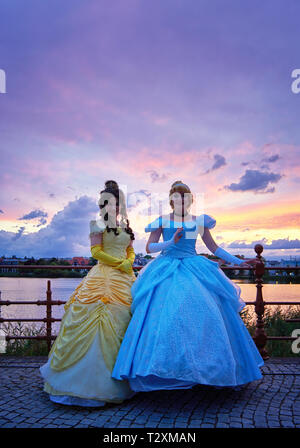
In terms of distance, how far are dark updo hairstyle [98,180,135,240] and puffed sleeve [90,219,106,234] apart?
45 millimetres

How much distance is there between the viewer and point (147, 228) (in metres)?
3.89

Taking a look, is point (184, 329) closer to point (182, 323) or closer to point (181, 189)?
point (182, 323)

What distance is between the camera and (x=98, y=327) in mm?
3406

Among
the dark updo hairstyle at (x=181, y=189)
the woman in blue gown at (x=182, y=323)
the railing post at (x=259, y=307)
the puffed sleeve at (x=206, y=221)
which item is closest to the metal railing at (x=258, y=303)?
the railing post at (x=259, y=307)

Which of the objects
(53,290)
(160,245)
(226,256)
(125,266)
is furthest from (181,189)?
(53,290)

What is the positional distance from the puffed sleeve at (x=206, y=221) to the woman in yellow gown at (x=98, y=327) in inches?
32.9

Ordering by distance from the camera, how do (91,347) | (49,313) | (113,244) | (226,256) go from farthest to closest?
1. (49,313)
2. (226,256)
3. (113,244)
4. (91,347)

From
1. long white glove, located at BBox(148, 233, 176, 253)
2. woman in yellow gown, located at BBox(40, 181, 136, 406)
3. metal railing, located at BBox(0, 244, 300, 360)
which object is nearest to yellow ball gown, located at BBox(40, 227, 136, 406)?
woman in yellow gown, located at BBox(40, 181, 136, 406)

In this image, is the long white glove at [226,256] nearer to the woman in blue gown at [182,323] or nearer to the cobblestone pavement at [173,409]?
the woman in blue gown at [182,323]

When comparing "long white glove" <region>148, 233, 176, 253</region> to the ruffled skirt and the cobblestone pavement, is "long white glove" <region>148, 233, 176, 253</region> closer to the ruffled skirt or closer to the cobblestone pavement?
the ruffled skirt

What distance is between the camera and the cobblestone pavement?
2.91 m

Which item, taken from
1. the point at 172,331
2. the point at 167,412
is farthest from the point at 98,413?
the point at 172,331

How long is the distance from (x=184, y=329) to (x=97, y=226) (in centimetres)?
149
